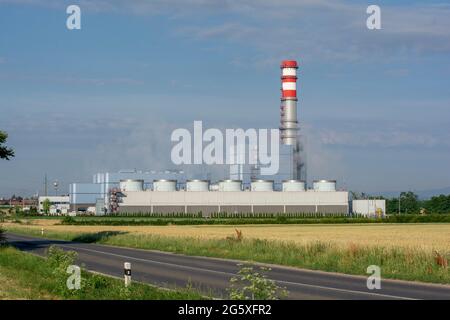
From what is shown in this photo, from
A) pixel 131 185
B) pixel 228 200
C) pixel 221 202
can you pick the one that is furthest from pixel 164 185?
pixel 228 200

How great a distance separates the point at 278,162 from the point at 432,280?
112883mm

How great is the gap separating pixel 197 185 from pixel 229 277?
108690 mm

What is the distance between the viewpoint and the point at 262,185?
13575cm

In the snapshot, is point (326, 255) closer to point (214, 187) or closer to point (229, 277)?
point (229, 277)

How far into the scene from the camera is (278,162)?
139000 millimetres

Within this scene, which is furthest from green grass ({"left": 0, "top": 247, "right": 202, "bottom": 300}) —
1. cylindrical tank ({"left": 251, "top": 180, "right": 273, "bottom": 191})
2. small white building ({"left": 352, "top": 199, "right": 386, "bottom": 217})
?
small white building ({"left": 352, "top": 199, "right": 386, "bottom": 217})

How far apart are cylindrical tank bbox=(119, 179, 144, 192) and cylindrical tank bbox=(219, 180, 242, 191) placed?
48.2 ft

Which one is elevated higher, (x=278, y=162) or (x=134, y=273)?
(x=278, y=162)

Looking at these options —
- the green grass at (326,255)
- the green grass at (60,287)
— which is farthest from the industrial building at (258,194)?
the green grass at (60,287)

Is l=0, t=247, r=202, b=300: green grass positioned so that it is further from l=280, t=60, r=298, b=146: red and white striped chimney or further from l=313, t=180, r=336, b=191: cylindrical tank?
l=313, t=180, r=336, b=191: cylindrical tank

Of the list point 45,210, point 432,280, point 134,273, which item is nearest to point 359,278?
point 432,280

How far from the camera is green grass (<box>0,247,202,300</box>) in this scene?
62.7 ft

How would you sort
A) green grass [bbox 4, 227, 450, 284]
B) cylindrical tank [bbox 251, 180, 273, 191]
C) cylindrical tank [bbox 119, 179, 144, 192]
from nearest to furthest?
green grass [bbox 4, 227, 450, 284]
cylindrical tank [bbox 251, 180, 273, 191]
cylindrical tank [bbox 119, 179, 144, 192]
